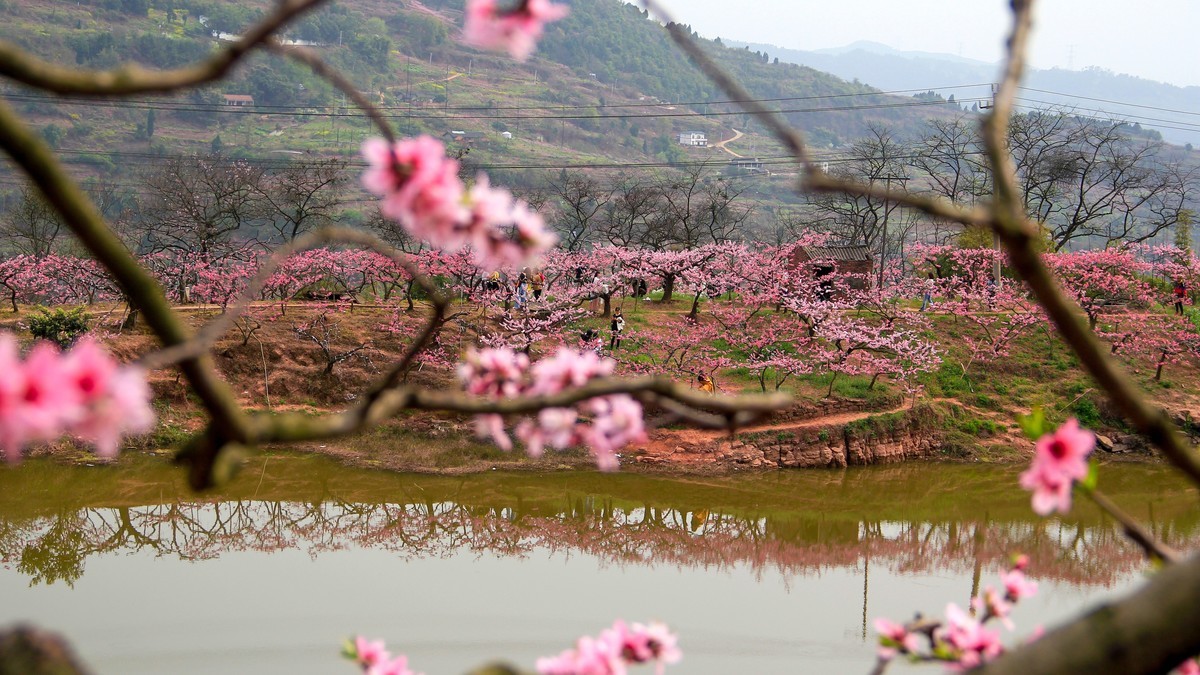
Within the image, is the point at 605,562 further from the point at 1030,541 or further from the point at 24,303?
the point at 24,303

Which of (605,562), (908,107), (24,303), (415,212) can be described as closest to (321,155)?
(24,303)

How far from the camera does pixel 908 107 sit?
8031 cm

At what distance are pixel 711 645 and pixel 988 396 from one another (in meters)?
9.80

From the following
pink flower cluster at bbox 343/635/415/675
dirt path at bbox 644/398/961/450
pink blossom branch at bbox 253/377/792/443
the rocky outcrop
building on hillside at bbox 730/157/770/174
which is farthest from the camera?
building on hillside at bbox 730/157/770/174

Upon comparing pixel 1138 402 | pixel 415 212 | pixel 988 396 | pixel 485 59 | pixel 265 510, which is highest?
pixel 485 59

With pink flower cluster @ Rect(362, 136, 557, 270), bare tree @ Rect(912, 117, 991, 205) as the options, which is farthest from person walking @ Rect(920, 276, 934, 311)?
pink flower cluster @ Rect(362, 136, 557, 270)

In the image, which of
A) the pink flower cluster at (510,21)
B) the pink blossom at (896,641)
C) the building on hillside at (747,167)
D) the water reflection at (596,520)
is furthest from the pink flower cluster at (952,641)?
the building on hillside at (747,167)

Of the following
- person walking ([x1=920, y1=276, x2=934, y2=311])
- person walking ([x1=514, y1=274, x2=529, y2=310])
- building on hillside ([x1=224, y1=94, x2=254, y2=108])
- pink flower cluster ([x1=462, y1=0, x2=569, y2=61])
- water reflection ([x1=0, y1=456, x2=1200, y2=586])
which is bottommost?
water reflection ([x1=0, y1=456, x2=1200, y2=586])

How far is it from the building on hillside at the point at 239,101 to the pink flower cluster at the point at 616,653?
172 feet

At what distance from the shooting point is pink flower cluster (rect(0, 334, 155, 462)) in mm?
889

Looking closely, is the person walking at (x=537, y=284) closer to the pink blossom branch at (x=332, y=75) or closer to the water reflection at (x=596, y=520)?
the water reflection at (x=596, y=520)

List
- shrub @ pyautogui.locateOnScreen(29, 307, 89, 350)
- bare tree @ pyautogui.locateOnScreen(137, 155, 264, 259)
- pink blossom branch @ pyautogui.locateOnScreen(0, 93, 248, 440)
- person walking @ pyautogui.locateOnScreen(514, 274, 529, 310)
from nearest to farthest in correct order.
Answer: pink blossom branch @ pyautogui.locateOnScreen(0, 93, 248, 440) < shrub @ pyautogui.locateOnScreen(29, 307, 89, 350) < person walking @ pyautogui.locateOnScreen(514, 274, 529, 310) < bare tree @ pyautogui.locateOnScreen(137, 155, 264, 259)

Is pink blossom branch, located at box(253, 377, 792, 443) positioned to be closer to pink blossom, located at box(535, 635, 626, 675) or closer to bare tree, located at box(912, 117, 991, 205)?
pink blossom, located at box(535, 635, 626, 675)

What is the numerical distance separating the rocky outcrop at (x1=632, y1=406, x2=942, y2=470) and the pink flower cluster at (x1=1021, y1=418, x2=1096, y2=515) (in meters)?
11.8
